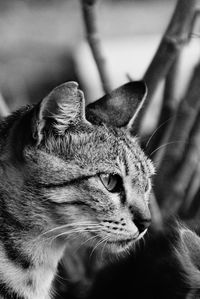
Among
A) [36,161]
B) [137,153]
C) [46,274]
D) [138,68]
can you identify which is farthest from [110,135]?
[138,68]

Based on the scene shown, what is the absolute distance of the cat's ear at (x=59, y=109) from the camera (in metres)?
1.97

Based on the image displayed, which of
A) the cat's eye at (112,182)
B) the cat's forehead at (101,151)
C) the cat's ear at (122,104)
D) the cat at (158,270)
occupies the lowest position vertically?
the cat at (158,270)

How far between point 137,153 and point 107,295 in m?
0.72

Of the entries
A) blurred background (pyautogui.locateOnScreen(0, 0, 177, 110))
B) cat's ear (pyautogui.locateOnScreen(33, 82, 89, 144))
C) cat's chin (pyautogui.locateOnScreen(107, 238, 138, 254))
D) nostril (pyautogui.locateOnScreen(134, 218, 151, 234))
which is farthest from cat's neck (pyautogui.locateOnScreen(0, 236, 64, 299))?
blurred background (pyautogui.locateOnScreen(0, 0, 177, 110))

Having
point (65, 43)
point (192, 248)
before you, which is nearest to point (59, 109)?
point (192, 248)

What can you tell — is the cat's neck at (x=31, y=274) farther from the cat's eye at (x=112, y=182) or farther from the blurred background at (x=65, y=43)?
the blurred background at (x=65, y=43)

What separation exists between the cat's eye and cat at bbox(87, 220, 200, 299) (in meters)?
0.30

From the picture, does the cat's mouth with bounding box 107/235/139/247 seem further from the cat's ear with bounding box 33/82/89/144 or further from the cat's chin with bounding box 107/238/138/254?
the cat's ear with bounding box 33/82/89/144

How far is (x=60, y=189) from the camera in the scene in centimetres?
206

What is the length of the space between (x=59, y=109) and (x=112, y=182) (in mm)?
315

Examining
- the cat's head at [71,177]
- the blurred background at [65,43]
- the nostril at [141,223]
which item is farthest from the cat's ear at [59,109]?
the blurred background at [65,43]

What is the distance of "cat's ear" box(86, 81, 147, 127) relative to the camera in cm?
236

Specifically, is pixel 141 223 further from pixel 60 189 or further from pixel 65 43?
pixel 65 43

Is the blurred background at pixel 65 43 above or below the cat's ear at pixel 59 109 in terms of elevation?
below
